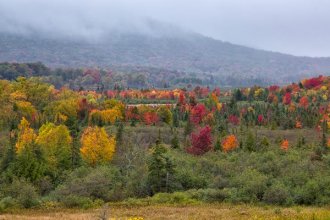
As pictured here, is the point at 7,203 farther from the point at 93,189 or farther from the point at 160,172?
the point at 160,172

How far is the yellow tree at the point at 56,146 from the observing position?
62562 mm

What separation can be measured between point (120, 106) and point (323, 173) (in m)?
76.3

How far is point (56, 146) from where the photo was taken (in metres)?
65.1

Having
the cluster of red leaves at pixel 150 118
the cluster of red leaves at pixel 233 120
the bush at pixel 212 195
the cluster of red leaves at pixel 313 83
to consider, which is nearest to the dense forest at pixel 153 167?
the bush at pixel 212 195

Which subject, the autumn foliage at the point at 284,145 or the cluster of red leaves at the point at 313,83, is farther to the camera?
the cluster of red leaves at the point at 313,83

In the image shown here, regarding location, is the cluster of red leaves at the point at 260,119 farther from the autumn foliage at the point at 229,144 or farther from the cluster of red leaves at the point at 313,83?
the cluster of red leaves at the point at 313,83

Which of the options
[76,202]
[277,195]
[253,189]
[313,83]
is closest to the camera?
[277,195]

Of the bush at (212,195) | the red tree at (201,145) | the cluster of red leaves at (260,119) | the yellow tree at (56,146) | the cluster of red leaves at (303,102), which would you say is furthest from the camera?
the cluster of red leaves at (303,102)

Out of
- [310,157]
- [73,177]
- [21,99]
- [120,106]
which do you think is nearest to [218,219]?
[73,177]

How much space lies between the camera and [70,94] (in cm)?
14138

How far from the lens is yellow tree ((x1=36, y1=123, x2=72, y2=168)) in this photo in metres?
62.6

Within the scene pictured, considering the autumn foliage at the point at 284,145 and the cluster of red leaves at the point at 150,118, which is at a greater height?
the autumn foliage at the point at 284,145


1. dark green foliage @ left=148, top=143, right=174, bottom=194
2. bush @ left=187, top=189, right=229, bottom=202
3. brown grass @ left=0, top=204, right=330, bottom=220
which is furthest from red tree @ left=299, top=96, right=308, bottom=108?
brown grass @ left=0, top=204, right=330, bottom=220

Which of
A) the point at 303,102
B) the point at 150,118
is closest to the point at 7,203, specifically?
the point at 150,118
